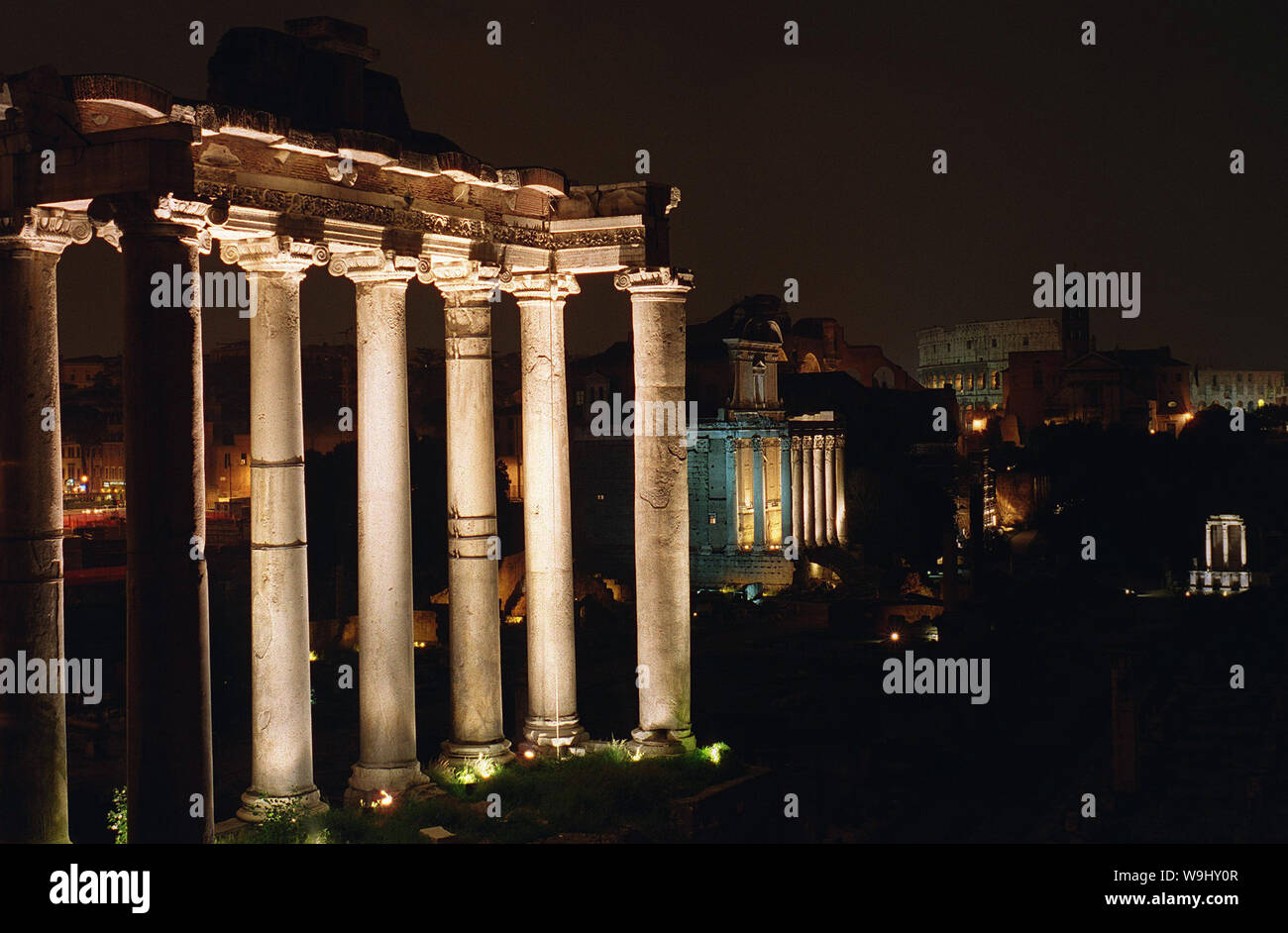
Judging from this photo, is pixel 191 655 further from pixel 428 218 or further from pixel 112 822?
pixel 428 218

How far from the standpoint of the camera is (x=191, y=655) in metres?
8.88

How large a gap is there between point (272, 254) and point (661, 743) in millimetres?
6529

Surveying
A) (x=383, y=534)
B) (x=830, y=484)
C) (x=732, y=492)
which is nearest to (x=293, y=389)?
(x=383, y=534)

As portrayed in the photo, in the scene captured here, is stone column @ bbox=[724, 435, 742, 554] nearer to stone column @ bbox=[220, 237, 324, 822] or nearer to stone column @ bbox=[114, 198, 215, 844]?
stone column @ bbox=[220, 237, 324, 822]

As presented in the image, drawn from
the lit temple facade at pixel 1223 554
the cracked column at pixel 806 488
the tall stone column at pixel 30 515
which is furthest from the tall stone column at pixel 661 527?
the cracked column at pixel 806 488

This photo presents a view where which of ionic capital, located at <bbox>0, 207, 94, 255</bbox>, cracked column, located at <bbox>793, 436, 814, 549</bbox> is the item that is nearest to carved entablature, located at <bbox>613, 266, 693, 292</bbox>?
ionic capital, located at <bbox>0, 207, 94, 255</bbox>

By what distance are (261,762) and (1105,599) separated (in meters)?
33.7

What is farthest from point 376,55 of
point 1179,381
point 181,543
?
point 1179,381

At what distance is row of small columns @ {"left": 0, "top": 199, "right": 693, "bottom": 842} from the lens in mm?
8758

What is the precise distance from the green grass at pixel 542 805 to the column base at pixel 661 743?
12 centimetres

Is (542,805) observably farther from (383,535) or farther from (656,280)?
(656,280)

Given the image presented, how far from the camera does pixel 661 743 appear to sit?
547 inches

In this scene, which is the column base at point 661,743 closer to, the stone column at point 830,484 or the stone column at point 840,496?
the stone column at point 830,484

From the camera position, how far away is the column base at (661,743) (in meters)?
13.8
